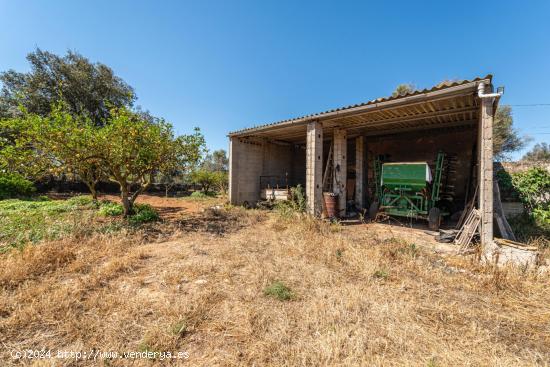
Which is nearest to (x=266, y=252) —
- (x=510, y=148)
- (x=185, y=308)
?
(x=185, y=308)

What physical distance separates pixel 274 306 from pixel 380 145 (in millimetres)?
9331

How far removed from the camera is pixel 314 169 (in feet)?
21.6

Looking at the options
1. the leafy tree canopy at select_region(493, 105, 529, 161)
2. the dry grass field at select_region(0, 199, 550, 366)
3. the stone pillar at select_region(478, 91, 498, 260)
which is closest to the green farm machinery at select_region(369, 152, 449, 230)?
the stone pillar at select_region(478, 91, 498, 260)

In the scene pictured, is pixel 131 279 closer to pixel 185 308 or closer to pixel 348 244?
pixel 185 308

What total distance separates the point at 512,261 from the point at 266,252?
398 cm

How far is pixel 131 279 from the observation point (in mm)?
2809

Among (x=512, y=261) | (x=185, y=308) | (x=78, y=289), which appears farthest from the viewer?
(x=512, y=261)

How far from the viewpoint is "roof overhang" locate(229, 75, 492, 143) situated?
4422 mm

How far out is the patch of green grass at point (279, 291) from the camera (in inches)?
94.4

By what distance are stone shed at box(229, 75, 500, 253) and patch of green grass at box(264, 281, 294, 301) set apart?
4236 mm

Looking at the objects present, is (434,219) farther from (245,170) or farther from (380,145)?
(245,170)

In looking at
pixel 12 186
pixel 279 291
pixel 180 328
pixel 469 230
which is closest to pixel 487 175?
pixel 469 230

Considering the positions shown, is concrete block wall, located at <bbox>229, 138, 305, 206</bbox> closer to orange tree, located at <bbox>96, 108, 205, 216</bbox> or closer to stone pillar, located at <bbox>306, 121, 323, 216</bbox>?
orange tree, located at <bbox>96, 108, 205, 216</bbox>

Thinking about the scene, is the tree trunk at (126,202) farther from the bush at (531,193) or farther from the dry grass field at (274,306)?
the bush at (531,193)
